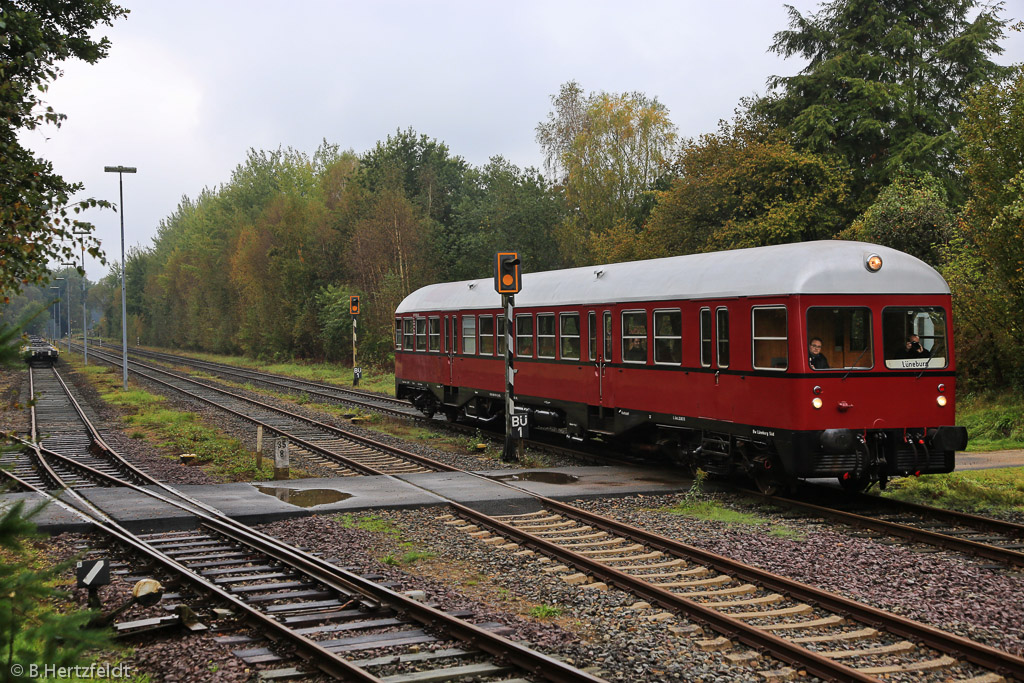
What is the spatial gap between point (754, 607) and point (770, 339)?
5065 millimetres

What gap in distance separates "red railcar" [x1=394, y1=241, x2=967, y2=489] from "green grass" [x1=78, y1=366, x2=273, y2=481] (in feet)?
21.3

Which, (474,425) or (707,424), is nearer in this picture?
(707,424)

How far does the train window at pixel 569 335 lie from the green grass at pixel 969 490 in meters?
5.92

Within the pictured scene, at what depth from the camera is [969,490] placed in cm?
1286

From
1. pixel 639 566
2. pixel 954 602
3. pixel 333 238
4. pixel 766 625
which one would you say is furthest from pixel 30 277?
pixel 333 238

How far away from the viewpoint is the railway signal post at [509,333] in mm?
16453

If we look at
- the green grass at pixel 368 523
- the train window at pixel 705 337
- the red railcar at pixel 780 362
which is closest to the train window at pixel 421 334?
the red railcar at pixel 780 362

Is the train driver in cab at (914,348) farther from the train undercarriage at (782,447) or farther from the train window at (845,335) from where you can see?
the train undercarriage at (782,447)

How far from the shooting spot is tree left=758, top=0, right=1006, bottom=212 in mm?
35281

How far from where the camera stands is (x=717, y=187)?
31.3 meters

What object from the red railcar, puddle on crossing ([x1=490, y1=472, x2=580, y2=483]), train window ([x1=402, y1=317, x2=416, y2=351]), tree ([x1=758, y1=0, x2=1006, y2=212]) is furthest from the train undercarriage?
tree ([x1=758, y1=0, x2=1006, y2=212])

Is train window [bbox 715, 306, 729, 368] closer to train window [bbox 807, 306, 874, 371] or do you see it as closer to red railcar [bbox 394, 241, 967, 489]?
red railcar [bbox 394, 241, 967, 489]

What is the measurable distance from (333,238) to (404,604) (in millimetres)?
47986

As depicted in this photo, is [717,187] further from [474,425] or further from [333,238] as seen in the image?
[333,238]
